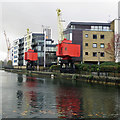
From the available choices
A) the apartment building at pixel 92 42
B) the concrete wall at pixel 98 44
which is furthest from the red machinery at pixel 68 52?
the concrete wall at pixel 98 44

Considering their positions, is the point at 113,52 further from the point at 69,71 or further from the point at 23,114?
A: the point at 23,114

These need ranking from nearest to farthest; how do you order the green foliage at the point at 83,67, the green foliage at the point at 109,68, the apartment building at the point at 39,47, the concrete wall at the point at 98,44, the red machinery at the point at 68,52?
the green foliage at the point at 109,68, the green foliage at the point at 83,67, the red machinery at the point at 68,52, the concrete wall at the point at 98,44, the apartment building at the point at 39,47

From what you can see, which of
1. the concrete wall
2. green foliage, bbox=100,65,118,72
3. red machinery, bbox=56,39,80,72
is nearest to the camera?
green foliage, bbox=100,65,118,72

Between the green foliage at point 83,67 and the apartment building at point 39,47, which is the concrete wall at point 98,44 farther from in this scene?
the apartment building at point 39,47

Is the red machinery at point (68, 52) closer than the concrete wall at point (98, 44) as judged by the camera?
Yes

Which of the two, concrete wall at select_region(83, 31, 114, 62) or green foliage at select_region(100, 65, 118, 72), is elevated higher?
concrete wall at select_region(83, 31, 114, 62)

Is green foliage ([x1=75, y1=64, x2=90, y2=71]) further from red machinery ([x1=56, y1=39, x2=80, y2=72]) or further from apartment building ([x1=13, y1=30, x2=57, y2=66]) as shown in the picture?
apartment building ([x1=13, y1=30, x2=57, y2=66])

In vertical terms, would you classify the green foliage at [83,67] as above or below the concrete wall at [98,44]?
below

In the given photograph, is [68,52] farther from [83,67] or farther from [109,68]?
[109,68]

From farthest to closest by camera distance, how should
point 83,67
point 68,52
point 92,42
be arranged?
point 92,42 < point 68,52 < point 83,67

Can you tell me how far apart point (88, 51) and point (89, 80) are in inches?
1306

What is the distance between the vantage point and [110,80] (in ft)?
119

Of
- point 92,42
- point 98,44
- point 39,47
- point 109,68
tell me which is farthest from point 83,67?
point 39,47

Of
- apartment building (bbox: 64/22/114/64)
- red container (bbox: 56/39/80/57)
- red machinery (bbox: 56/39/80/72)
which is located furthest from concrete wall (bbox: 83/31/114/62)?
red machinery (bbox: 56/39/80/72)
